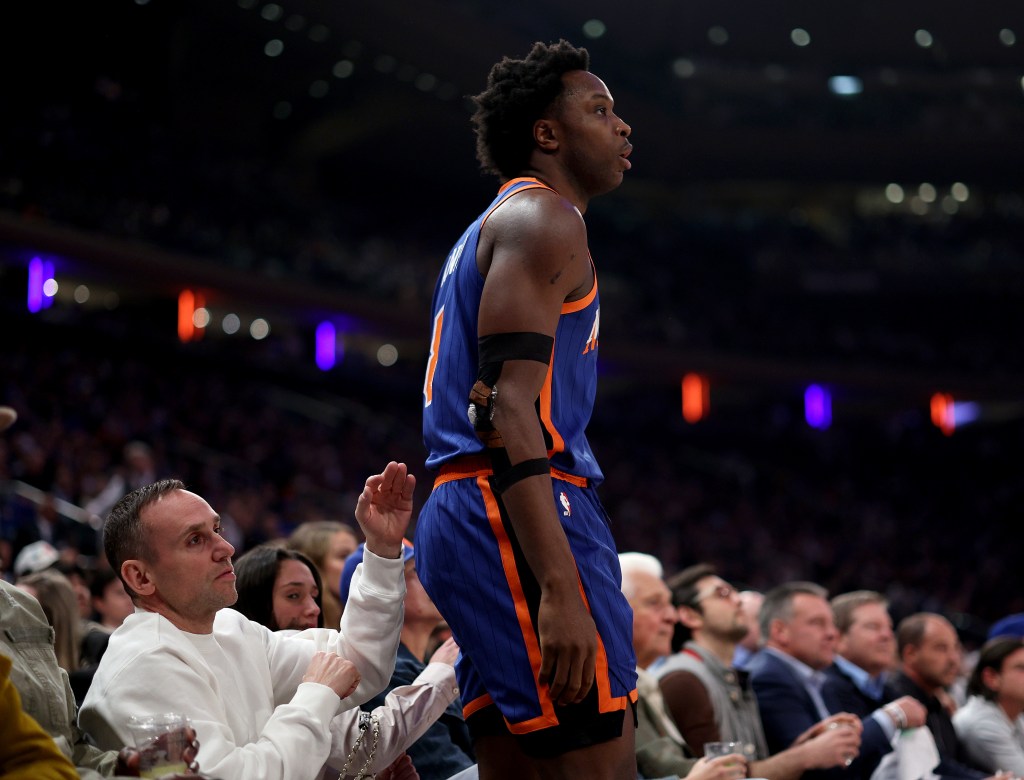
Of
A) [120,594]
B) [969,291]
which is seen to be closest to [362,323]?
[969,291]

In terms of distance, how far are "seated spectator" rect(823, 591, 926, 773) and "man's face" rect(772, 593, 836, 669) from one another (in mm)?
223

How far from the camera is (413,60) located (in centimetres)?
2058

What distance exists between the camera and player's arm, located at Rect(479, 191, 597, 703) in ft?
6.84

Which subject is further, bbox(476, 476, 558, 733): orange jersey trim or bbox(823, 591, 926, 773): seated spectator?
bbox(823, 591, 926, 773): seated spectator

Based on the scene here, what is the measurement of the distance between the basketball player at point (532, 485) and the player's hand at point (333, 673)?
34 centimetres

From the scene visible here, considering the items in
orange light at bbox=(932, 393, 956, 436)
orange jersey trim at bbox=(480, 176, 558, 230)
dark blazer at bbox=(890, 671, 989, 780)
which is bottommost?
dark blazer at bbox=(890, 671, 989, 780)

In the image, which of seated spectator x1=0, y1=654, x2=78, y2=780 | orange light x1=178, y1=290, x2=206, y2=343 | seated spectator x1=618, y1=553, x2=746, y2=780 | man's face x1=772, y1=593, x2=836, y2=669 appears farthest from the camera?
orange light x1=178, y1=290, x2=206, y2=343

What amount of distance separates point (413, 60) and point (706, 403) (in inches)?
336

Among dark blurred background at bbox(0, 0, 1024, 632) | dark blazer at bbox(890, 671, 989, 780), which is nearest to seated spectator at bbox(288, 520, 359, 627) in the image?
dark blazer at bbox(890, 671, 989, 780)

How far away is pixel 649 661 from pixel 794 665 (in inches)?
26.8

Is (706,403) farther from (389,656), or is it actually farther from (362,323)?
(389,656)

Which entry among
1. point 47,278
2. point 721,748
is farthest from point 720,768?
point 47,278

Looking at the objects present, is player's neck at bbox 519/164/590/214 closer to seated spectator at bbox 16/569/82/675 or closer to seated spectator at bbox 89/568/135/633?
seated spectator at bbox 16/569/82/675

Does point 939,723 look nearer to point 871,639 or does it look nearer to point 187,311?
point 871,639
